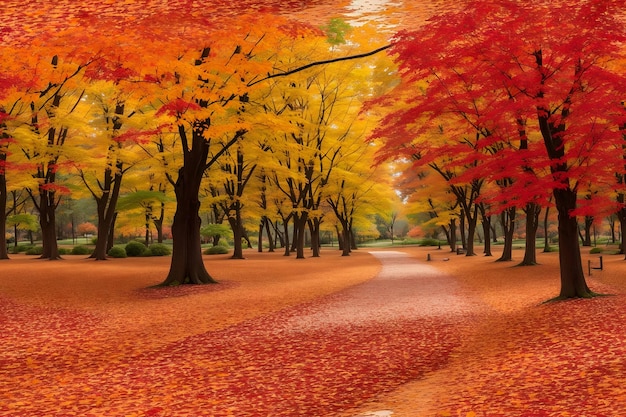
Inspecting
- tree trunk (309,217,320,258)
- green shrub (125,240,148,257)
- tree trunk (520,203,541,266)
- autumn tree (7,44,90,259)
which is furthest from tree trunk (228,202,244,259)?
tree trunk (520,203,541,266)

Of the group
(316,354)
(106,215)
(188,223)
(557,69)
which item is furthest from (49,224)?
(557,69)

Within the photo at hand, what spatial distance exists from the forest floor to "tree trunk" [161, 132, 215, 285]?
10.4ft

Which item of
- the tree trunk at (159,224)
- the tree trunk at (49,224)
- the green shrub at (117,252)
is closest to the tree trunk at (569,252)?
the tree trunk at (49,224)

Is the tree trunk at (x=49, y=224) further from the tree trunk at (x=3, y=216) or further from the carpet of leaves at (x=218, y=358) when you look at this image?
the carpet of leaves at (x=218, y=358)

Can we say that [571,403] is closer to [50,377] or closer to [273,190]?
[50,377]

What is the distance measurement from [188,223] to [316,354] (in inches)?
490

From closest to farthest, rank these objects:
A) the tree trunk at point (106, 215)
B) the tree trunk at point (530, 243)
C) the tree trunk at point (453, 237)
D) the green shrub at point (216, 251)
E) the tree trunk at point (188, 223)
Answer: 1. the tree trunk at point (188, 223)
2. the tree trunk at point (530, 243)
3. the tree trunk at point (106, 215)
4. the green shrub at point (216, 251)
5. the tree trunk at point (453, 237)

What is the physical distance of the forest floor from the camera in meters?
6.62

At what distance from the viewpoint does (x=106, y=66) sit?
16.2 metres

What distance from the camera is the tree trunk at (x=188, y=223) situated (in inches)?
798

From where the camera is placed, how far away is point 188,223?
68.0 feet

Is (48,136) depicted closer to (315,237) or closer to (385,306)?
(315,237)

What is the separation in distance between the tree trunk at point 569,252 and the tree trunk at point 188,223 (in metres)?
11.9

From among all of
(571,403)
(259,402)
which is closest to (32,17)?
(259,402)
